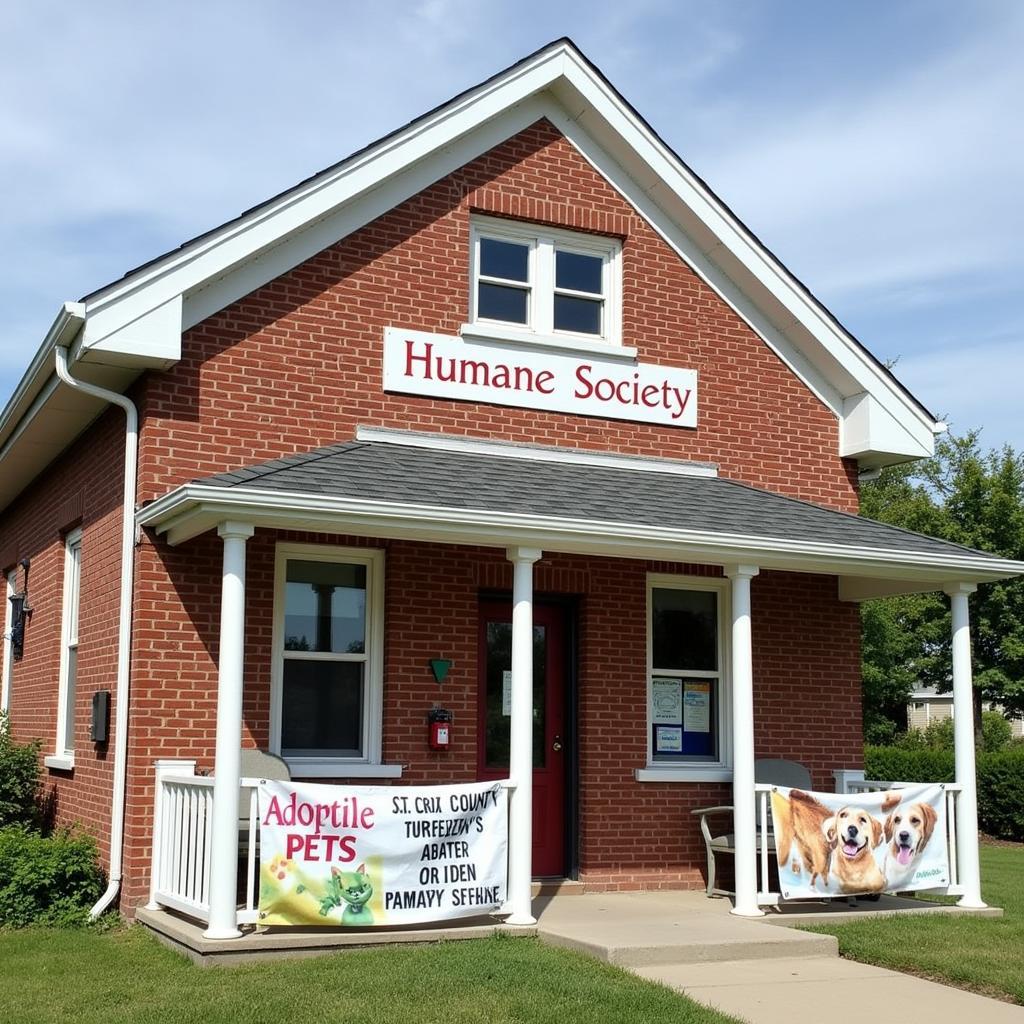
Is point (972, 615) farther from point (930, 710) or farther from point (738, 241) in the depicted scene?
point (930, 710)

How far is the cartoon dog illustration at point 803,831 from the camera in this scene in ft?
34.2

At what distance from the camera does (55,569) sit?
1393cm

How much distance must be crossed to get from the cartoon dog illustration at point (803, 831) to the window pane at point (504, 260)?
5.23 metres

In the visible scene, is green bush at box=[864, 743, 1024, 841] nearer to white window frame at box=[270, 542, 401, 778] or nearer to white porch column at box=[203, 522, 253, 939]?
white window frame at box=[270, 542, 401, 778]

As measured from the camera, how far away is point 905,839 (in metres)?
11.1

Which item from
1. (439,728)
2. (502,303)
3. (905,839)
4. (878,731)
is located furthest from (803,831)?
(878,731)

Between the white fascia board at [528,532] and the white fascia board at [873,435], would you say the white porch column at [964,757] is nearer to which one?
the white fascia board at [528,532]

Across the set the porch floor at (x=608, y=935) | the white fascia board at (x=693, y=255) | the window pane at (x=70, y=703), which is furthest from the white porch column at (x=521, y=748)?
the window pane at (x=70, y=703)

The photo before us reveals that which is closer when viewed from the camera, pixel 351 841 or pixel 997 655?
pixel 351 841

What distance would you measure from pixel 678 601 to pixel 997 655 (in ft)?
91.7

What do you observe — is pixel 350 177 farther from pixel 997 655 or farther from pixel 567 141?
pixel 997 655

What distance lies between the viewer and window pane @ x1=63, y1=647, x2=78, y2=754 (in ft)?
42.0

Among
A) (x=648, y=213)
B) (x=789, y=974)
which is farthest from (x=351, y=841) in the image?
(x=648, y=213)

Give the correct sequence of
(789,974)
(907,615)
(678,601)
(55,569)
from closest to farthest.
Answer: (789,974)
(678,601)
(55,569)
(907,615)
